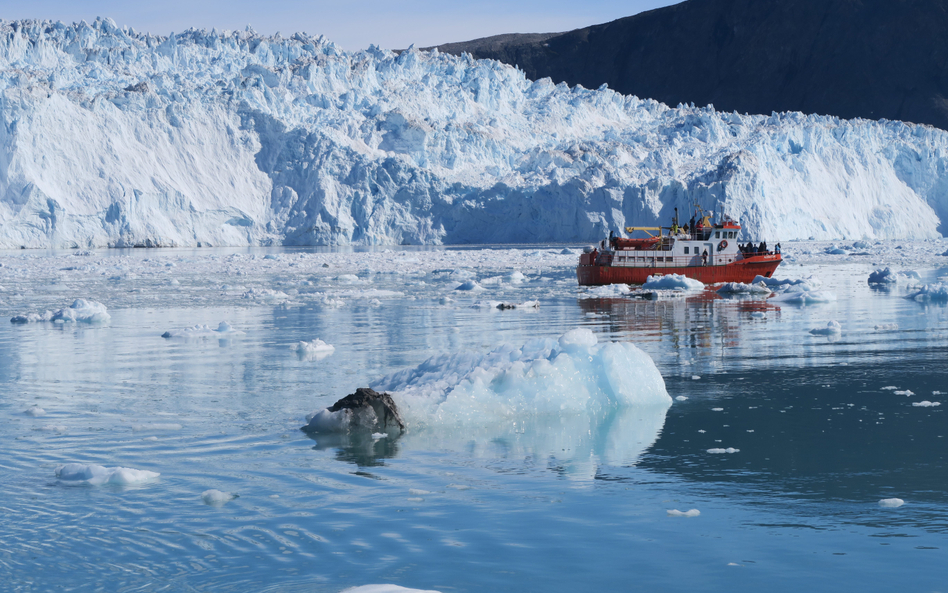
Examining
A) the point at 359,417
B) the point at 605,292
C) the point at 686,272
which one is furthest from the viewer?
the point at 686,272

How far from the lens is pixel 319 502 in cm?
508

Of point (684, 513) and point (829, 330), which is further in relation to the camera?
point (829, 330)

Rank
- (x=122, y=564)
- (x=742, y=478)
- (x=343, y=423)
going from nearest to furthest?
(x=122, y=564) < (x=742, y=478) < (x=343, y=423)

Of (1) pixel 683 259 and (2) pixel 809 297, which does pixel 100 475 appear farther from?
(1) pixel 683 259

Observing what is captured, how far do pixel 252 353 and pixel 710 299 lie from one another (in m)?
12.9

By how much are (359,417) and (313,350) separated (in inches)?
178

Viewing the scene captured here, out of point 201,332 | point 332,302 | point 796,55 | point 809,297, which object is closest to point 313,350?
point 201,332

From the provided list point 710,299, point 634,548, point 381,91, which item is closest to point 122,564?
point 634,548

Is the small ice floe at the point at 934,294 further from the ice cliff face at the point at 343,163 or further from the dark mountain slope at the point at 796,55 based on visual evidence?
the dark mountain slope at the point at 796,55

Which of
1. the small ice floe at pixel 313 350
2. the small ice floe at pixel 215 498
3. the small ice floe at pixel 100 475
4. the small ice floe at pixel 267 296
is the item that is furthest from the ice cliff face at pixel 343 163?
the small ice floe at pixel 215 498

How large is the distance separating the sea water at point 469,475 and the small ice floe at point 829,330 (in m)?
0.49

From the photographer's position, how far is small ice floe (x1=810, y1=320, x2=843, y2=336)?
12938mm

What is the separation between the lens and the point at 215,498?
5059mm

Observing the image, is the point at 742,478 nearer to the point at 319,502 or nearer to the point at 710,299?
the point at 319,502
